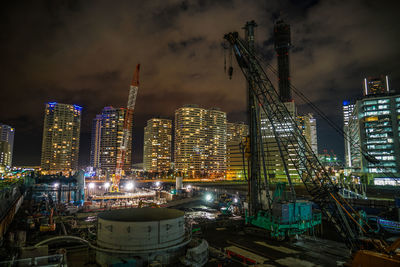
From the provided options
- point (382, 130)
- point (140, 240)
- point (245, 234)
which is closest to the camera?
point (140, 240)

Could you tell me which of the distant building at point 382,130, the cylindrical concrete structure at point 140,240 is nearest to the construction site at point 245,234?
the cylindrical concrete structure at point 140,240

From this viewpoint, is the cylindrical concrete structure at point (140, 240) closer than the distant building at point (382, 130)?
Yes

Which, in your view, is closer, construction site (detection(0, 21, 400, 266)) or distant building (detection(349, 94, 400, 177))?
construction site (detection(0, 21, 400, 266))

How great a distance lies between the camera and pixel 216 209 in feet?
185

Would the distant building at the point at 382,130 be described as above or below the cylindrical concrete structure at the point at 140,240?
above

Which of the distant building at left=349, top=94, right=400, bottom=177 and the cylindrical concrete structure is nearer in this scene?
the cylindrical concrete structure

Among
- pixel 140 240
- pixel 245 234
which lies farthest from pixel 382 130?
pixel 140 240

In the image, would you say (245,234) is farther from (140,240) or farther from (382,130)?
(382,130)

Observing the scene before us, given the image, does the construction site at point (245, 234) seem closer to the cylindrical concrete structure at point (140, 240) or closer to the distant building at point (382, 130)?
the cylindrical concrete structure at point (140, 240)

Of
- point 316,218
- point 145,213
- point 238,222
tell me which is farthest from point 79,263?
point 316,218

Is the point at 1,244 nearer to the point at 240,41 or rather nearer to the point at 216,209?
the point at 240,41

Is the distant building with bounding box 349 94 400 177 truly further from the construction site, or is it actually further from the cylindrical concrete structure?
the cylindrical concrete structure

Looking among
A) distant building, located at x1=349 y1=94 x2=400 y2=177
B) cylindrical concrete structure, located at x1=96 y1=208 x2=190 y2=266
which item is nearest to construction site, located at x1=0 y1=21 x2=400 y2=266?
cylindrical concrete structure, located at x1=96 y1=208 x2=190 y2=266

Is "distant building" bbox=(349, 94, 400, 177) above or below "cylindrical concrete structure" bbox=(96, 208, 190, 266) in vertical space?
above
